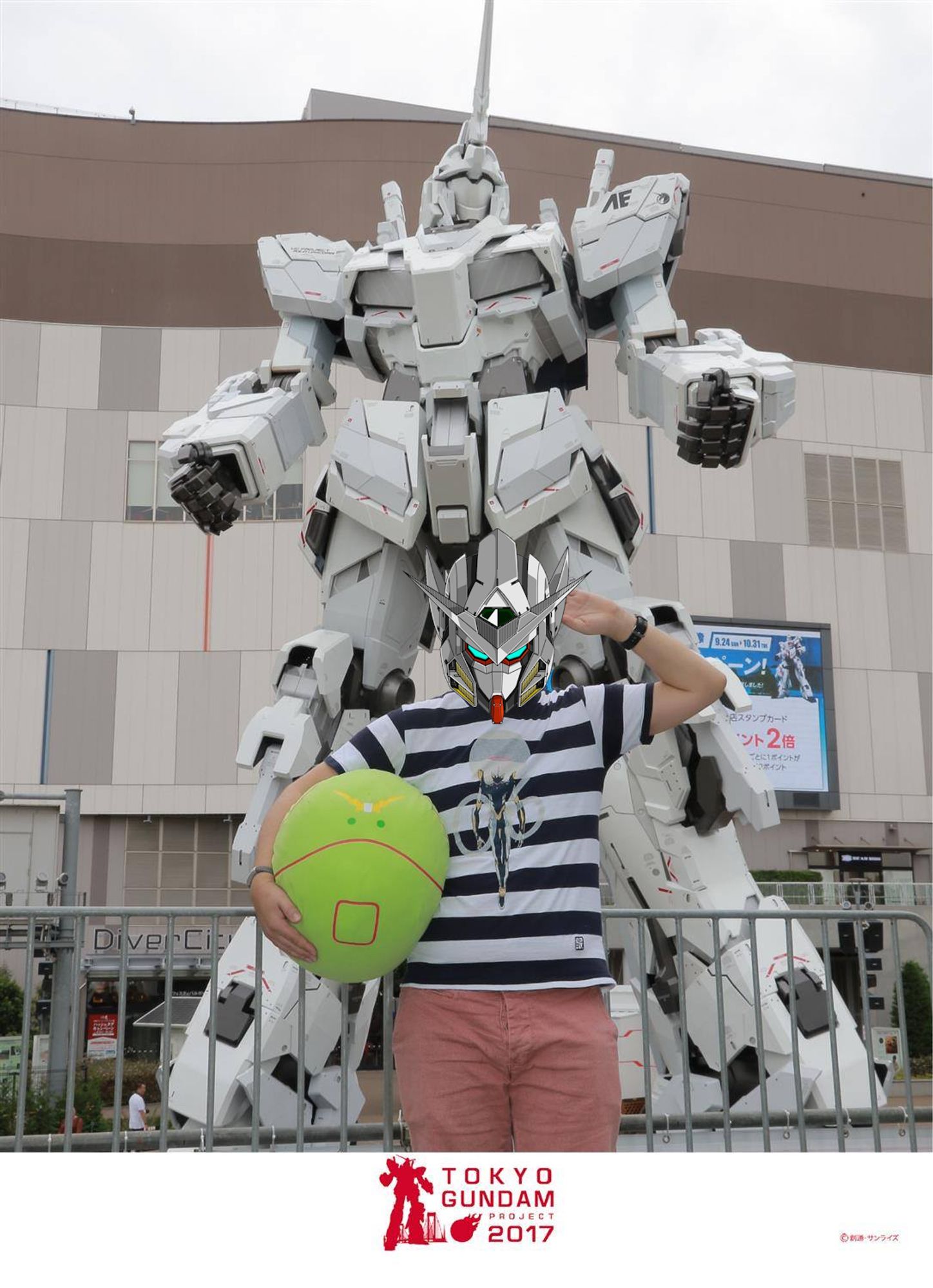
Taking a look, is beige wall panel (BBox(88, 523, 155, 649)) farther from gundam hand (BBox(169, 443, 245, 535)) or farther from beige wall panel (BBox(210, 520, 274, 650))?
gundam hand (BBox(169, 443, 245, 535))

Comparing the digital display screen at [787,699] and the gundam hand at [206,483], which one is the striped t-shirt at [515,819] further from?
the digital display screen at [787,699]

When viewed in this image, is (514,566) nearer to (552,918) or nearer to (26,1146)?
(552,918)

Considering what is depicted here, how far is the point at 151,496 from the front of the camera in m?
18.5

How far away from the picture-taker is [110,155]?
18406mm

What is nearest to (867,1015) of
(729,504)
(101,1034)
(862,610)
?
(101,1034)

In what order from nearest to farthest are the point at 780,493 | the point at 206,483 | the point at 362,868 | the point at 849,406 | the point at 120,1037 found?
the point at 362,868 < the point at 120,1037 < the point at 206,483 < the point at 780,493 < the point at 849,406

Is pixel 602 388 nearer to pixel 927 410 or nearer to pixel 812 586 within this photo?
pixel 812 586

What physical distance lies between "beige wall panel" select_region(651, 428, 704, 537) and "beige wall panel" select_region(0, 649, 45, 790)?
9777mm

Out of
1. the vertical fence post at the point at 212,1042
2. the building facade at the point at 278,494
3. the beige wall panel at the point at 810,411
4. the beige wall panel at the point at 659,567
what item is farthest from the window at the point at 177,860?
the vertical fence post at the point at 212,1042

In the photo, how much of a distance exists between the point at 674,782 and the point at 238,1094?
198cm

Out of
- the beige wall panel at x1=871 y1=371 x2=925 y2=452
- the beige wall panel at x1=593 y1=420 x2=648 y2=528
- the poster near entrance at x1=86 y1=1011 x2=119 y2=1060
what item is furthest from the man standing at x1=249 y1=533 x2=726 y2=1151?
the beige wall panel at x1=871 y1=371 x2=925 y2=452

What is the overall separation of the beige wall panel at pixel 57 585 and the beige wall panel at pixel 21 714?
0.98ft

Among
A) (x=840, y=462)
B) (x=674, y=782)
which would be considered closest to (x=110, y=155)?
(x=840, y=462)
